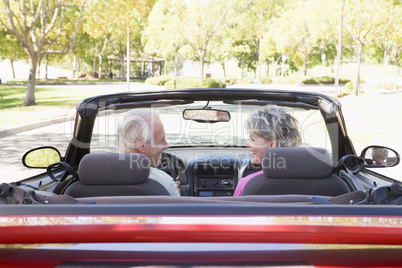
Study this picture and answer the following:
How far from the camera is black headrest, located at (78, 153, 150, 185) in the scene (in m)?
2.26

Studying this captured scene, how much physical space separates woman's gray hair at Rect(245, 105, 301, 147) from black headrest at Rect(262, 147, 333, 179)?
0.79 metres

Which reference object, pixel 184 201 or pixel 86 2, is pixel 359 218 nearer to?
pixel 184 201

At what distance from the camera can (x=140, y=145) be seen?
3264 mm

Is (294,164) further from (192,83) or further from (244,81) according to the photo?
(244,81)

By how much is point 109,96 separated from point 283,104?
1300mm

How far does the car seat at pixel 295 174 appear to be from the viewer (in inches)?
94.5

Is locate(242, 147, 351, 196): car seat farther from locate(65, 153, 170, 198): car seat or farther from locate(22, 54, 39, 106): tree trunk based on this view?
locate(22, 54, 39, 106): tree trunk

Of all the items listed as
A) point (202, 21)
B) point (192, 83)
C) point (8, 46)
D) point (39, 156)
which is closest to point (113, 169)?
point (39, 156)

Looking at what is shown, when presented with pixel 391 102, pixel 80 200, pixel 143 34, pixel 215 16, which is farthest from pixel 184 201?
pixel 143 34

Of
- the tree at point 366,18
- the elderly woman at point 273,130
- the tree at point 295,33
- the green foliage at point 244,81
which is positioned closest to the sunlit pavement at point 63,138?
the elderly woman at point 273,130

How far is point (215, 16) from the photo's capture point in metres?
45.6

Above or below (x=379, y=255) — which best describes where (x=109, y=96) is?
above

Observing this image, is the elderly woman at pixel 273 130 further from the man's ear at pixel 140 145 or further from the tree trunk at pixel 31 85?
the tree trunk at pixel 31 85

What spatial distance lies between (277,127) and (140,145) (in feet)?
2.97
